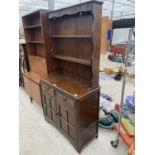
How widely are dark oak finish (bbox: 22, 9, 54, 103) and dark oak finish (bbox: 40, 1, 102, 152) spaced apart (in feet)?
0.39

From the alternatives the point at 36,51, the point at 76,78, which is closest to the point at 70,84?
the point at 76,78

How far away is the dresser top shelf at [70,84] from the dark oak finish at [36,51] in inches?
13.1

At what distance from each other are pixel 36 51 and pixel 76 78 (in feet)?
4.40

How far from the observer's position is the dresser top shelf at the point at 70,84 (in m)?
1.60

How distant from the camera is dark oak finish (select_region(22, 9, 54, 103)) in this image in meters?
2.26

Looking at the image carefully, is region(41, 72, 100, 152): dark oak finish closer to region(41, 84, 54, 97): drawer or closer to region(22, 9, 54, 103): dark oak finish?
region(41, 84, 54, 97): drawer

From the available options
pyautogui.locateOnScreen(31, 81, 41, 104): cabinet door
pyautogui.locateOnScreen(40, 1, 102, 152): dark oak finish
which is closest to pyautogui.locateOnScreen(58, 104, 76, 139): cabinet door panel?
pyautogui.locateOnScreen(40, 1, 102, 152): dark oak finish

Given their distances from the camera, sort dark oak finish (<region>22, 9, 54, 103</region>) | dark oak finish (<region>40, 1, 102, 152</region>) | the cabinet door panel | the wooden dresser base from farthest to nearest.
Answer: the wooden dresser base < dark oak finish (<region>22, 9, 54, 103</region>) < the cabinet door panel < dark oak finish (<region>40, 1, 102, 152</region>)

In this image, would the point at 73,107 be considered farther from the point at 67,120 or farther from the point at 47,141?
the point at 47,141

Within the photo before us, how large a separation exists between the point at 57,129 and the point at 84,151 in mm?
565

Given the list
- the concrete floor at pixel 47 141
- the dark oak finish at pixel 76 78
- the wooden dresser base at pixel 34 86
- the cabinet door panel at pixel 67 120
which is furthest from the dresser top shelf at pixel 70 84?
the concrete floor at pixel 47 141
